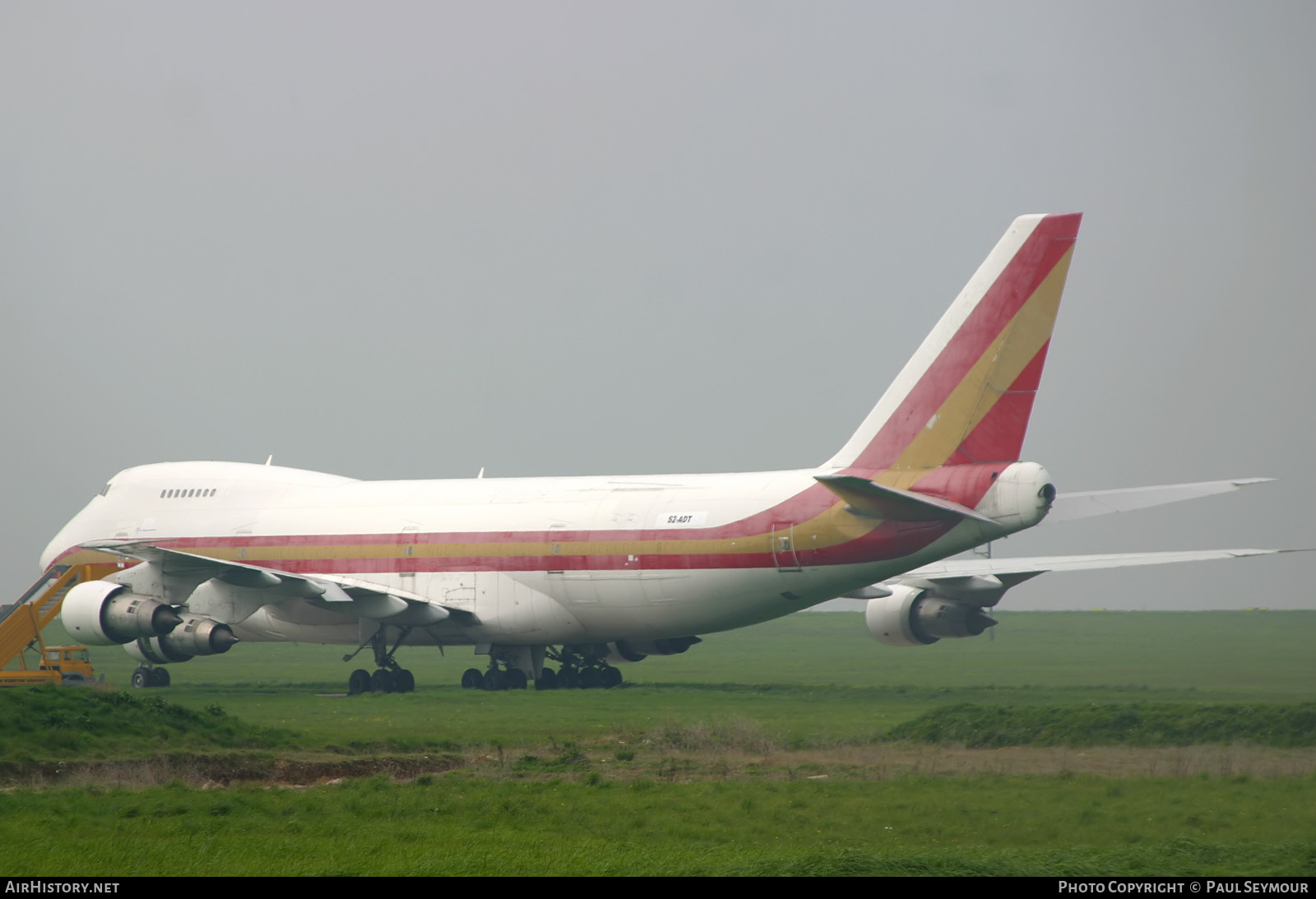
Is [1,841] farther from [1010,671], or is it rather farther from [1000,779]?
[1010,671]

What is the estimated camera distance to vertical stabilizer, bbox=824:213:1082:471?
2647 centimetres

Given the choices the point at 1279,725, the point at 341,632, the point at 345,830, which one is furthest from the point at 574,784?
the point at 341,632

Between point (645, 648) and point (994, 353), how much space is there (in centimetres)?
1282

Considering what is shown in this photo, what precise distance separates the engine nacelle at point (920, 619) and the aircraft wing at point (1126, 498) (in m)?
6.65

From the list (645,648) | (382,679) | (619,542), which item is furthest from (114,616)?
(645,648)

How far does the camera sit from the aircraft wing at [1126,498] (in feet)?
79.8

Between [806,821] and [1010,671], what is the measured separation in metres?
20.2

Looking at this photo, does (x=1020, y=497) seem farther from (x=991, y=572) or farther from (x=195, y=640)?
(x=195, y=640)

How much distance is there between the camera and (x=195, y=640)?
3331cm

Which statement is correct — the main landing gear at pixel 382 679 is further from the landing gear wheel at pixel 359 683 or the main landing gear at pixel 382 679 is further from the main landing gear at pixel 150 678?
the main landing gear at pixel 150 678

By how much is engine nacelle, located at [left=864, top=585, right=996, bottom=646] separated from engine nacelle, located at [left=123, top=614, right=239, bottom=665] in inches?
572

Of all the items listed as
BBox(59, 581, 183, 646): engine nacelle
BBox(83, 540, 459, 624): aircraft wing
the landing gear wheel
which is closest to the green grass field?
the landing gear wheel

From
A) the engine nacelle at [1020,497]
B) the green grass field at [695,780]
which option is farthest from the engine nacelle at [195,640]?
the engine nacelle at [1020,497]

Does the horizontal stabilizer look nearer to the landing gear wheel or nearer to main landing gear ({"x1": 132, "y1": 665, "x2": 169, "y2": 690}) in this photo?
the landing gear wheel
